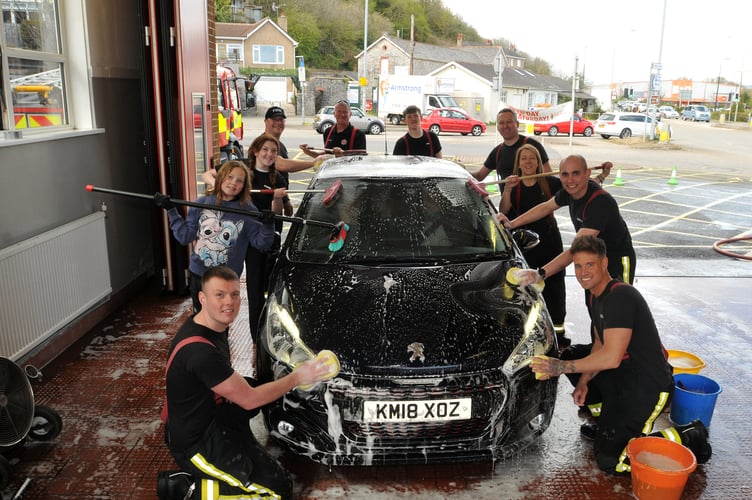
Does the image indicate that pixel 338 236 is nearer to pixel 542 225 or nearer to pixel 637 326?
pixel 637 326

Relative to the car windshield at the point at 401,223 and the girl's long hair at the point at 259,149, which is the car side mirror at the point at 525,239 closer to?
the car windshield at the point at 401,223

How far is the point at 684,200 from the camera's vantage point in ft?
45.4

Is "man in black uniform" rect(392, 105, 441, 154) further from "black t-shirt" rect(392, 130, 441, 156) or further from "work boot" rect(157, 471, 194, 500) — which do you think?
"work boot" rect(157, 471, 194, 500)

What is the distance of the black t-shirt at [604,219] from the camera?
15.1ft

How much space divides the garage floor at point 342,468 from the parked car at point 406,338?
0.34m

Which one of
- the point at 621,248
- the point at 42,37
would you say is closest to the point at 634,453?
the point at 621,248

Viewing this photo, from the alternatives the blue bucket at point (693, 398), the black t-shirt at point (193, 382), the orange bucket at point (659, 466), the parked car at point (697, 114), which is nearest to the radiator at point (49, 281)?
the black t-shirt at point (193, 382)

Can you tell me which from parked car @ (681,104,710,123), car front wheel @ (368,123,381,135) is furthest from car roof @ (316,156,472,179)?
parked car @ (681,104,710,123)

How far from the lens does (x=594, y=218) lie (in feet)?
15.1

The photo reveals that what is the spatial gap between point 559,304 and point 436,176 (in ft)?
5.70

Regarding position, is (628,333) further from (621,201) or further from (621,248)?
(621,201)

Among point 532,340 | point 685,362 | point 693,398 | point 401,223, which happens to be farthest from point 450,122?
point 532,340

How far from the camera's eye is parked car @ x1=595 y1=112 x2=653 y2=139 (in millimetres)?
33188

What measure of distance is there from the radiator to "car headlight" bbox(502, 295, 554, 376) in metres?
3.24
